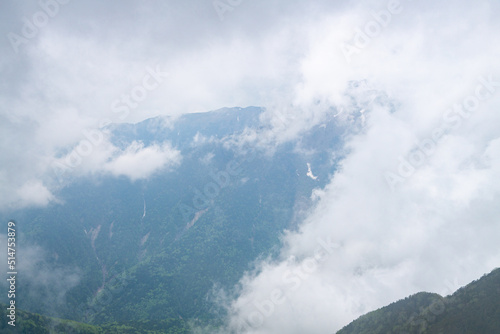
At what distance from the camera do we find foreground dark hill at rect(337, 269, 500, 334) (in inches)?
3543

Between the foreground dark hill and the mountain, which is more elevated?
the mountain

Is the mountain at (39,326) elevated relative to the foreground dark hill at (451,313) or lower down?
elevated

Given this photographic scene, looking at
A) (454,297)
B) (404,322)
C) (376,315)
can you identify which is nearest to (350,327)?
(376,315)

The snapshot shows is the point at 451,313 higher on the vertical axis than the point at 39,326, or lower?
lower

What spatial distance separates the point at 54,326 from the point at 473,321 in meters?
176

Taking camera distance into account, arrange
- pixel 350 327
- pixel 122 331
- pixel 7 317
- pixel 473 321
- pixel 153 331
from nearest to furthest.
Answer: pixel 473 321, pixel 7 317, pixel 350 327, pixel 122 331, pixel 153 331

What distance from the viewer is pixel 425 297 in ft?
393

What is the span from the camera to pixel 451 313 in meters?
98.8

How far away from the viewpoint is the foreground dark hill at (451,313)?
90.0 metres

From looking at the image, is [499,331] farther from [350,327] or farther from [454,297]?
[350,327]

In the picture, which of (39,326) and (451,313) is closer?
(451,313)

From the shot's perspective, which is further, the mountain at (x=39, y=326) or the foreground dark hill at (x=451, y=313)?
the mountain at (x=39, y=326)

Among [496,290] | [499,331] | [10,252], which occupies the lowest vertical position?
[499,331]

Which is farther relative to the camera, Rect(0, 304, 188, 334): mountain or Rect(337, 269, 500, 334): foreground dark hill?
Rect(0, 304, 188, 334): mountain
